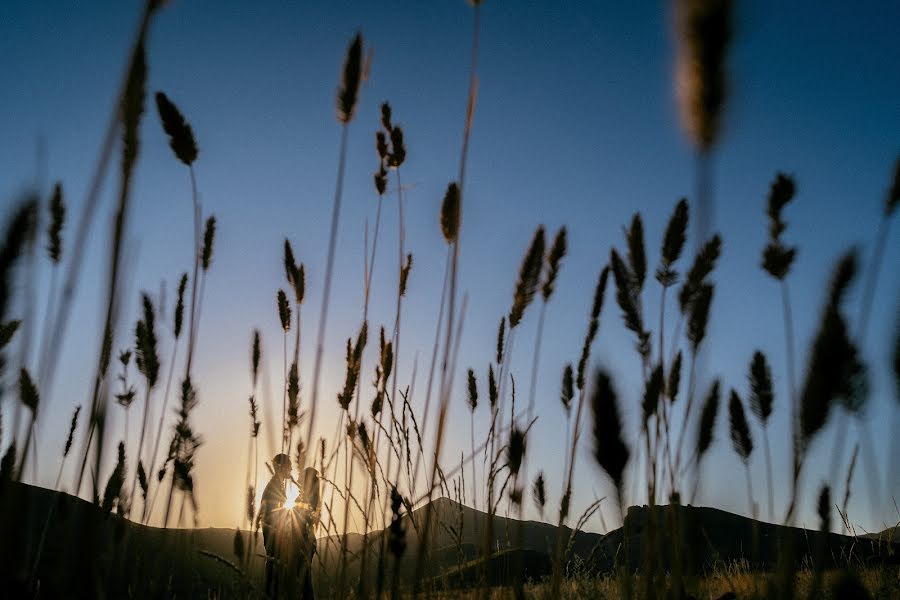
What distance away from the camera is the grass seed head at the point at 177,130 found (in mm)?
1320

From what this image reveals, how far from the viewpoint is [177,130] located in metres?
1.34

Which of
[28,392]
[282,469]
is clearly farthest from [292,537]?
[28,392]

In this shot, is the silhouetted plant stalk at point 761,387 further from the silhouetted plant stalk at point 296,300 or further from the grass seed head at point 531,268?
the silhouetted plant stalk at point 296,300

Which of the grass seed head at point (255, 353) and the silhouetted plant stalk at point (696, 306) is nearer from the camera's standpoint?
the silhouetted plant stalk at point (696, 306)

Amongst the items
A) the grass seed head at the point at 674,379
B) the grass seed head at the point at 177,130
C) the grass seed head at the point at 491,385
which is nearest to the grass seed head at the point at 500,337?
the grass seed head at the point at 491,385

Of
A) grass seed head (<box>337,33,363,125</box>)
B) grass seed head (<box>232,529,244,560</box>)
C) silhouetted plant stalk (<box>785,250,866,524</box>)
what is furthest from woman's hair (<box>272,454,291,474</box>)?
silhouetted plant stalk (<box>785,250,866,524</box>)

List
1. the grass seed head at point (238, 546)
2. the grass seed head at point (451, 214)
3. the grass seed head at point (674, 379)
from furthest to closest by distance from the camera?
1. the grass seed head at point (238, 546)
2. the grass seed head at point (674, 379)
3. the grass seed head at point (451, 214)

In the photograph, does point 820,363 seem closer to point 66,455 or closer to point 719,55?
point 719,55

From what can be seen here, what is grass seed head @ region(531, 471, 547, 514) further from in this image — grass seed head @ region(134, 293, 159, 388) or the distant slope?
grass seed head @ region(134, 293, 159, 388)

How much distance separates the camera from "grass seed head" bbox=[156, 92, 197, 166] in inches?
52.0

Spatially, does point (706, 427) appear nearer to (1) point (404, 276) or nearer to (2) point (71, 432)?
(1) point (404, 276)

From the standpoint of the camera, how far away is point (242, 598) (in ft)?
6.16

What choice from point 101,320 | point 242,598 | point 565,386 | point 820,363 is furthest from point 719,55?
point 242,598

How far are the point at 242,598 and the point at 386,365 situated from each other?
0.90 meters
